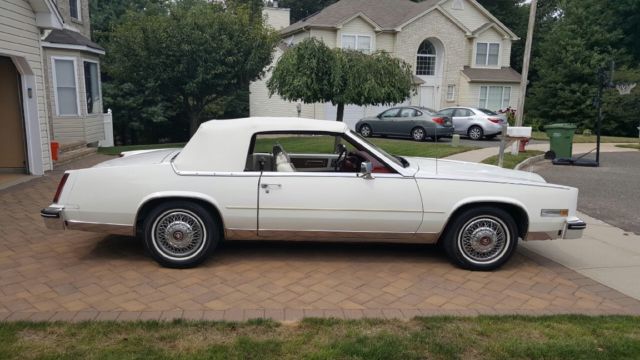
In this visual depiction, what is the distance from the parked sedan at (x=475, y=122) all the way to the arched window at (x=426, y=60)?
30.4ft

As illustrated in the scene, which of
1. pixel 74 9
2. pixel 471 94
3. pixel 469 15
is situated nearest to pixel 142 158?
pixel 74 9

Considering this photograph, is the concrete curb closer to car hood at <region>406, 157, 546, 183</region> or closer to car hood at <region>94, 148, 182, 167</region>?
car hood at <region>406, 157, 546, 183</region>

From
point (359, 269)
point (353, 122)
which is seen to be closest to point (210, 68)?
point (353, 122)

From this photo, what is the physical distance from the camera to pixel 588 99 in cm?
2948

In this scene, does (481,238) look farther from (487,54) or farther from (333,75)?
(487,54)

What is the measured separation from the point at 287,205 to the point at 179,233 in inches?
44.2

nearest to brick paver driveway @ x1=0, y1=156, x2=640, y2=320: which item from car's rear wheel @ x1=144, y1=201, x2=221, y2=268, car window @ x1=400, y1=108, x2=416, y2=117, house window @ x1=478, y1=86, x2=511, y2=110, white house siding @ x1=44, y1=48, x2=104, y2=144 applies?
car's rear wheel @ x1=144, y1=201, x2=221, y2=268

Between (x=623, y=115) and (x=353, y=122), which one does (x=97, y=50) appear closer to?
(x=353, y=122)

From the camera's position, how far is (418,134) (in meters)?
19.4

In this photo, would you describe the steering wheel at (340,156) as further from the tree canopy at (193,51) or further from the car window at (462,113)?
the car window at (462,113)

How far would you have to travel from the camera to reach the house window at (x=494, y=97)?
→ 1185 inches

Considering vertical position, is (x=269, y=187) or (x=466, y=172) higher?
(x=466, y=172)

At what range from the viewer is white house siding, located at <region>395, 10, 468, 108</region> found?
1132 inches

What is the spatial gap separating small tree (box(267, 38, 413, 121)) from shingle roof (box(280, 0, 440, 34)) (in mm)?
11461
